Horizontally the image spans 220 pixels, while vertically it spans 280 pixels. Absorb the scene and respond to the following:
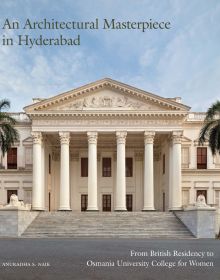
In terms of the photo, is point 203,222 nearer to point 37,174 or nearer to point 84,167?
point 37,174

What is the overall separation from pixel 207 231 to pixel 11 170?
929 inches

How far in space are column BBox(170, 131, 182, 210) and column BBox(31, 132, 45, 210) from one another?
480 inches

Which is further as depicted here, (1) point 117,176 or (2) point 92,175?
(1) point 117,176

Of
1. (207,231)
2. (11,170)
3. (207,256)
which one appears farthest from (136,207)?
(207,256)

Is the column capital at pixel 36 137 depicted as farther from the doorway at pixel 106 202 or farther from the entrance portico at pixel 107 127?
the doorway at pixel 106 202

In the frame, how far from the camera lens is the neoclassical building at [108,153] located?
4709cm

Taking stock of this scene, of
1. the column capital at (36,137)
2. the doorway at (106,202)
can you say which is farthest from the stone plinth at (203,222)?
the doorway at (106,202)

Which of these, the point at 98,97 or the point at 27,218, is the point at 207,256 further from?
the point at 98,97

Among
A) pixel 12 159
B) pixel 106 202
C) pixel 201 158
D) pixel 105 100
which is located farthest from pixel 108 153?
pixel 12 159

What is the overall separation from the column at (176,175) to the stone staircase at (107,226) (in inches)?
145

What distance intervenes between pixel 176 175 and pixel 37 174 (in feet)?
42.2

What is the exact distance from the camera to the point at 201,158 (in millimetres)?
53125

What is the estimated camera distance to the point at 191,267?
14898 mm

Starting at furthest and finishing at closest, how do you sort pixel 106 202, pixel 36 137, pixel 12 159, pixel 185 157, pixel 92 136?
pixel 106 202 < pixel 12 159 < pixel 185 157 < pixel 92 136 < pixel 36 137
